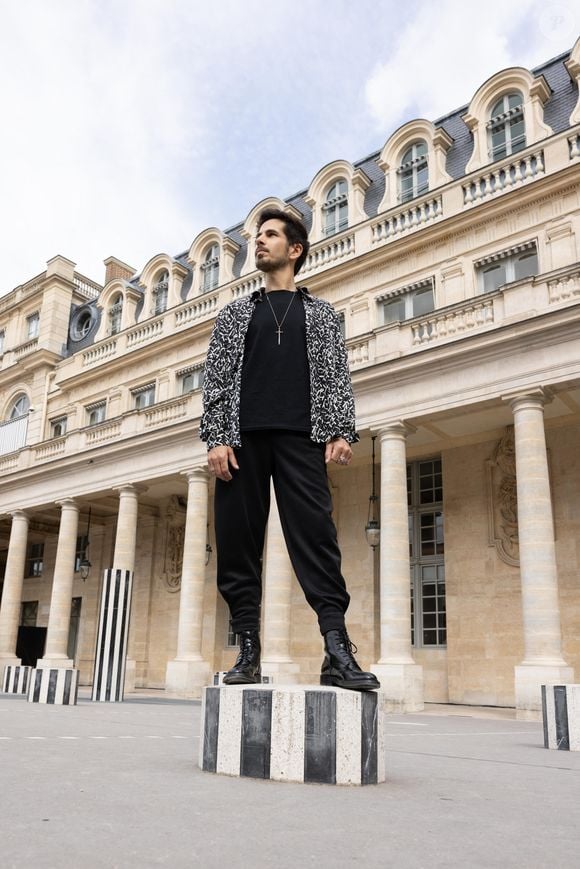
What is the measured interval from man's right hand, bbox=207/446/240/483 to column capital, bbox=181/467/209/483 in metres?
14.4

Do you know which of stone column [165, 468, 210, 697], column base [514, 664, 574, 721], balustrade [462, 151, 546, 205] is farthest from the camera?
stone column [165, 468, 210, 697]

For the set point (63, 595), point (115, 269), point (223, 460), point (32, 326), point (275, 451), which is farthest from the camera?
point (115, 269)

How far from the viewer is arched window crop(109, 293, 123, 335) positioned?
28.1 meters

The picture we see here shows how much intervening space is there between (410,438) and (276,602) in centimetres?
483

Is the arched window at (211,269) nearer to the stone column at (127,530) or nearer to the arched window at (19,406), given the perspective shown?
the stone column at (127,530)

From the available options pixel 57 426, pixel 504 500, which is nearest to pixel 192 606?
pixel 504 500

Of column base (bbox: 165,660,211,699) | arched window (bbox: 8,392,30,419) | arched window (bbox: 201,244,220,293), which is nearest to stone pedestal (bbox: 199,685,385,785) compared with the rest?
column base (bbox: 165,660,211,699)

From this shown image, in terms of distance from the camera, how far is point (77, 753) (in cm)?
388

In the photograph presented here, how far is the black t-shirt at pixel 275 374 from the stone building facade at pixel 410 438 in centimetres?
959

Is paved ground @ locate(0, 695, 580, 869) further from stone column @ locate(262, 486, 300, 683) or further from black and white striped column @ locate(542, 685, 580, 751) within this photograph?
stone column @ locate(262, 486, 300, 683)

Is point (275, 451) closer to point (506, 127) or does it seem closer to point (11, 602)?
point (506, 127)

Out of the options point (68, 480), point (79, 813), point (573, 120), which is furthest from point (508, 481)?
point (79, 813)

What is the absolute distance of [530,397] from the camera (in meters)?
13.1

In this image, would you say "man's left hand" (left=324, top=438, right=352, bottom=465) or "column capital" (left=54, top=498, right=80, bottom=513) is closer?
"man's left hand" (left=324, top=438, right=352, bottom=465)
